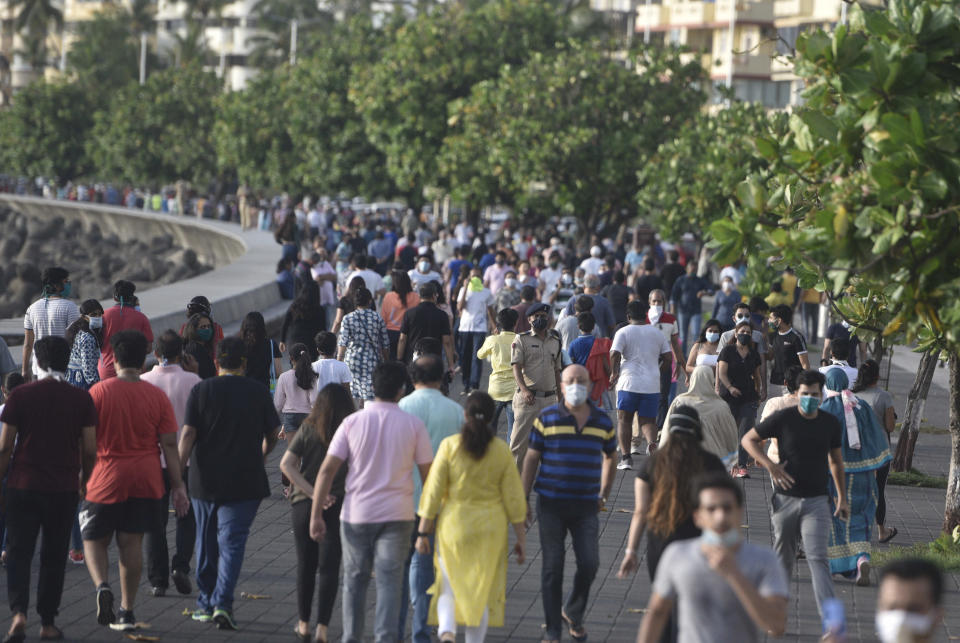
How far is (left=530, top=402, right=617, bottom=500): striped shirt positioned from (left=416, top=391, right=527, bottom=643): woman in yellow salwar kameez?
0.54 m

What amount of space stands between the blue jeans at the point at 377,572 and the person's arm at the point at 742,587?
8.63ft

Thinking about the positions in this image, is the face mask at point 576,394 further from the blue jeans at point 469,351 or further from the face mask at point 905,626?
the blue jeans at point 469,351

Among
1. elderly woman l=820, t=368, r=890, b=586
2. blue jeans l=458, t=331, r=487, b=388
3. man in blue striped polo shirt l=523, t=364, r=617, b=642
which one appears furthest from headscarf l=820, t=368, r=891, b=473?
blue jeans l=458, t=331, r=487, b=388

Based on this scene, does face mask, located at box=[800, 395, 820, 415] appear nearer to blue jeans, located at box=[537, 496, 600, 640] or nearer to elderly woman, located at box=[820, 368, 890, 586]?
elderly woman, located at box=[820, 368, 890, 586]

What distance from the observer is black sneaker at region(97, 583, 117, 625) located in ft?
28.0

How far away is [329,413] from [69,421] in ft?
4.51

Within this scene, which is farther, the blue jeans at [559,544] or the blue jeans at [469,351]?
the blue jeans at [469,351]

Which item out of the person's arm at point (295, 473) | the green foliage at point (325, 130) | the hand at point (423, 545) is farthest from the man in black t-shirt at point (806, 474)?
the green foliage at point (325, 130)

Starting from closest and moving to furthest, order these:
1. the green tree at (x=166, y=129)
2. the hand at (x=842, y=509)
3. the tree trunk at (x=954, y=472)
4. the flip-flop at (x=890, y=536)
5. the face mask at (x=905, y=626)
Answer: the face mask at (x=905, y=626)
the hand at (x=842, y=509)
the tree trunk at (x=954, y=472)
the flip-flop at (x=890, y=536)
the green tree at (x=166, y=129)

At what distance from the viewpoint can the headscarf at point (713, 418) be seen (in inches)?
427

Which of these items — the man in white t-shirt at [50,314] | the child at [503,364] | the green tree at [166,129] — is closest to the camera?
the man in white t-shirt at [50,314]

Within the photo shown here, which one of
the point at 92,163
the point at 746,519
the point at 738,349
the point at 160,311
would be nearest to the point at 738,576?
the point at 746,519

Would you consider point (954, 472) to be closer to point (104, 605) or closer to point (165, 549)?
point (165, 549)

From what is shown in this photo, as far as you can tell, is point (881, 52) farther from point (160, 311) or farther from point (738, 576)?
point (160, 311)
